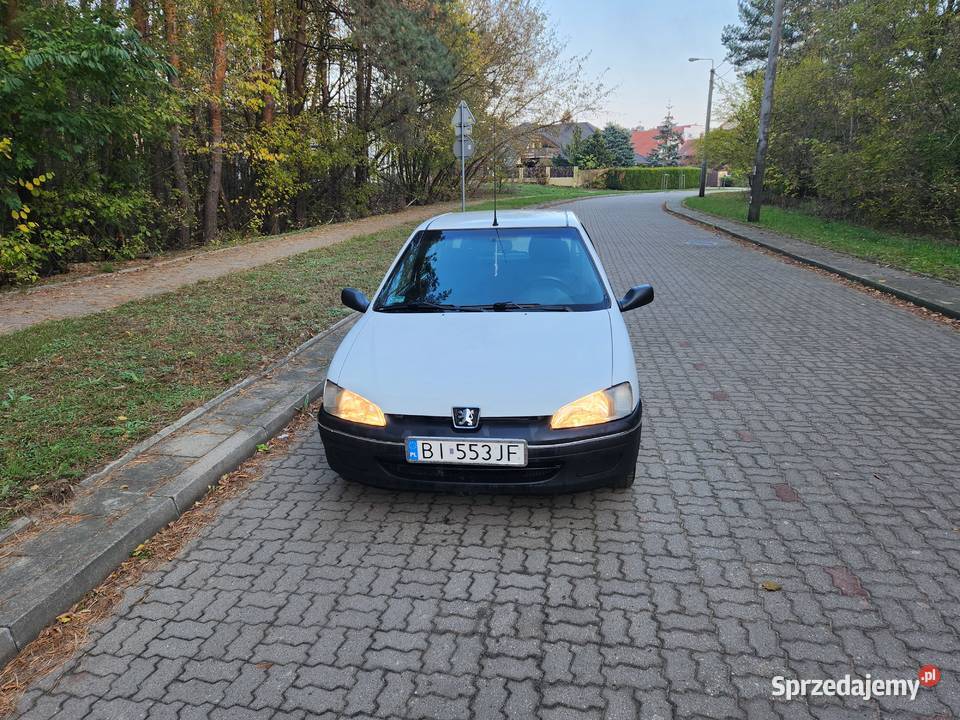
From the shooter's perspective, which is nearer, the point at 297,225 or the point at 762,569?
the point at 762,569

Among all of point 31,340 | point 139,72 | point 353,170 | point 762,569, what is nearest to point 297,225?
point 353,170

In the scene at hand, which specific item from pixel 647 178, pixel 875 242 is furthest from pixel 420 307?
pixel 647 178

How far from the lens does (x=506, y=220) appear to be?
500 centimetres

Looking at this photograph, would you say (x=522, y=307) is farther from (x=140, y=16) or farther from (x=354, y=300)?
(x=140, y=16)

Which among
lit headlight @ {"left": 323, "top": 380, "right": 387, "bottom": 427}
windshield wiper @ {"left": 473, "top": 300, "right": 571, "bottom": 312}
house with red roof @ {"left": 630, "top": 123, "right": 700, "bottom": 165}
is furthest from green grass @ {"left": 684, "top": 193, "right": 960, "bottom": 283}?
Result: house with red roof @ {"left": 630, "top": 123, "right": 700, "bottom": 165}

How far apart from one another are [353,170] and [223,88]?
10.6 metres

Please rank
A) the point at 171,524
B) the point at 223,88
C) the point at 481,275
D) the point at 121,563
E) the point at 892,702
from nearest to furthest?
the point at 892,702
the point at 121,563
the point at 171,524
the point at 481,275
the point at 223,88

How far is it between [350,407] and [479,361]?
76 centimetres

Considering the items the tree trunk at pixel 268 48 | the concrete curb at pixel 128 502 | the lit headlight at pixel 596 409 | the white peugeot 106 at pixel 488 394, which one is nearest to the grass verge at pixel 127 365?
the concrete curb at pixel 128 502

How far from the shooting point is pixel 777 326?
7.87 metres

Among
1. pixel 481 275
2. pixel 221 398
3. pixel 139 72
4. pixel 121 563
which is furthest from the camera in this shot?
pixel 139 72

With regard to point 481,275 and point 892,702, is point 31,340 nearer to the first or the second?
point 481,275

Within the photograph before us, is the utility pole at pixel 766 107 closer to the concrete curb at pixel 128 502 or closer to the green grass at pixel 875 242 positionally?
the green grass at pixel 875 242

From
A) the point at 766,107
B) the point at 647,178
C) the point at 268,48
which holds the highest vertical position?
the point at 268,48
